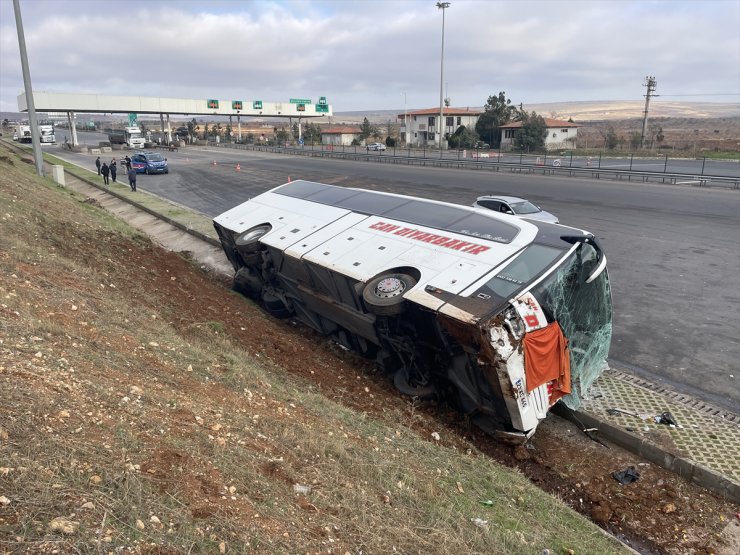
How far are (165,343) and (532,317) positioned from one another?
4.18 metres

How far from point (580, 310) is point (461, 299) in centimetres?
189

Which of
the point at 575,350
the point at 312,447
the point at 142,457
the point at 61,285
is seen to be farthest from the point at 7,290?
the point at 575,350

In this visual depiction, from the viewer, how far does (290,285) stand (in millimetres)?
9273

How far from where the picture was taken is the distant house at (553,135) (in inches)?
2773

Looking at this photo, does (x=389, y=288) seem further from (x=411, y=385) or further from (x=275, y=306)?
(x=275, y=306)

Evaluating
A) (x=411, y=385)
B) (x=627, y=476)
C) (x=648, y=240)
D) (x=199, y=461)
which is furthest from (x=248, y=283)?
(x=648, y=240)

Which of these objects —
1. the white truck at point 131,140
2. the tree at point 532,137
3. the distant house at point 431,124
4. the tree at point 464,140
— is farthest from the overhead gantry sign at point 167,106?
the tree at point 532,137

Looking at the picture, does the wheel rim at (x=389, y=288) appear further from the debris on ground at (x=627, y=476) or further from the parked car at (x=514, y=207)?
Answer: the parked car at (x=514, y=207)

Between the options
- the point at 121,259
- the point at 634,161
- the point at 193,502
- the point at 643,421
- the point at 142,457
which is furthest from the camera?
the point at 634,161

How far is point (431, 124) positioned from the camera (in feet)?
281

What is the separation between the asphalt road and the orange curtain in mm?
2733

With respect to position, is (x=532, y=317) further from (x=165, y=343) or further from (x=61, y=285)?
(x=61, y=285)

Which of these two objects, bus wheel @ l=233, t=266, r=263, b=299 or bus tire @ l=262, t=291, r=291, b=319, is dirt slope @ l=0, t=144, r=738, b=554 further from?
bus wheel @ l=233, t=266, r=263, b=299

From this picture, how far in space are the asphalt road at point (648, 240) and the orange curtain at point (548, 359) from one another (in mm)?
2733
